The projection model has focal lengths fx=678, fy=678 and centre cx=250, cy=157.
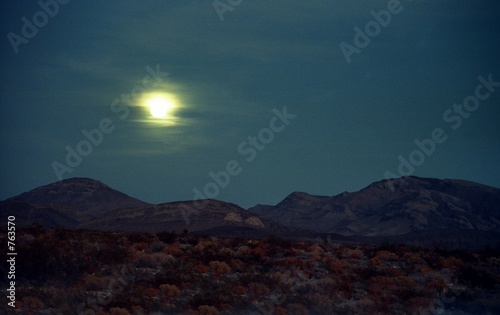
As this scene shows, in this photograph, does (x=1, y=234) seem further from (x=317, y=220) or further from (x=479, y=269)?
(x=317, y=220)

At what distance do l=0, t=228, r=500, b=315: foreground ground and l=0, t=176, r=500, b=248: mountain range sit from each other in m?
55.3

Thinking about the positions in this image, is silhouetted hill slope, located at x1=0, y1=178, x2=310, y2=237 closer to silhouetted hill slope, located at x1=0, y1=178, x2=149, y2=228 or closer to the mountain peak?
silhouetted hill slope, located at x1=0, y1=178, x2=149, y2=228

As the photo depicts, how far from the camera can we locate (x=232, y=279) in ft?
91.1

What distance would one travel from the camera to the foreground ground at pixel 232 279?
23.5m

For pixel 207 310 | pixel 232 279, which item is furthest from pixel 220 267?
pixel 207 310

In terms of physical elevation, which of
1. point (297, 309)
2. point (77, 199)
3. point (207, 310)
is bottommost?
point (297, 309)

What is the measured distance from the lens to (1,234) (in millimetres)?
33375

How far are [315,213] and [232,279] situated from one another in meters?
121

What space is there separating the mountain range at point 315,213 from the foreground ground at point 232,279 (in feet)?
181

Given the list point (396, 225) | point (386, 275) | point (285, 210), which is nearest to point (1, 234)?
point (386, 275)

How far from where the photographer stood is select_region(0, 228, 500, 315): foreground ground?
2353 centimetres

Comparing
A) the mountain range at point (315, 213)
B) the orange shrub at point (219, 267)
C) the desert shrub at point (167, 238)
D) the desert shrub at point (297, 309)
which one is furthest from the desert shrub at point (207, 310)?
the mountain range at point (315, 213)

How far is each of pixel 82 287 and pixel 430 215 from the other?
4383 inches

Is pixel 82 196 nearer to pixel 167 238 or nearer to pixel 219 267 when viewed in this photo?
pixel 167 238
